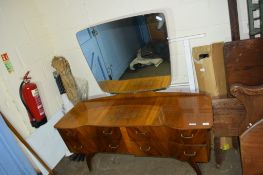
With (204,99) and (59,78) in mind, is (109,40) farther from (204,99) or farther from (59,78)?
(204,99)

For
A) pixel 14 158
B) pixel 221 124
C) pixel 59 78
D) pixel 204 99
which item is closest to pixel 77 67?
pixel 59 78

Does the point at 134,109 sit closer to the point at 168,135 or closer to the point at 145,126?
the point at 145,126

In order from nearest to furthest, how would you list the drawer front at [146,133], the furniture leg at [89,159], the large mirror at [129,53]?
the drawer front at [146,133] → the large mirror at [129,53] → the furniture leg at [89,159]

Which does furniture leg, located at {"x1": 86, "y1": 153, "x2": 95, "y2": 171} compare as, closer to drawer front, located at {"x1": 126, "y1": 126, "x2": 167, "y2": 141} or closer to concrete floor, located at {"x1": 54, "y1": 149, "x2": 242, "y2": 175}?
concrete floor, located at {"x1": 54, "y1": 149, "x2": 242, "y2": 175}

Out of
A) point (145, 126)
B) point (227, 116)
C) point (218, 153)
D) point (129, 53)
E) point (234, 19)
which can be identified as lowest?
point (218, 153)

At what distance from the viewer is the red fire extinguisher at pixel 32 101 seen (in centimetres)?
210

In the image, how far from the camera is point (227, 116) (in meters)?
1.87

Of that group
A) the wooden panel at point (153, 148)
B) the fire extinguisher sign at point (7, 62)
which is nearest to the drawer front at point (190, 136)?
the wooden panel at point (153, 148)

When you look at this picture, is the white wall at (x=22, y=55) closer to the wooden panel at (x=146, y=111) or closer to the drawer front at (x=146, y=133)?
the wooden panel at (x=146, y=111)

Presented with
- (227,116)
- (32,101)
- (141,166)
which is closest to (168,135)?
(227,116)

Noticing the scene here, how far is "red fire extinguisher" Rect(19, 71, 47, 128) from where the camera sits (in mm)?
2100

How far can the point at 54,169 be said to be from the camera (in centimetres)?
244

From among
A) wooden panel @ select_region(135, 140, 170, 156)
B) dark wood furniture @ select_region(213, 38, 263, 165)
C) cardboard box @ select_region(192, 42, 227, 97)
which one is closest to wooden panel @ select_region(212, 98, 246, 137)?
dark wood furniture @ select_region(213, 38, 263, 165)

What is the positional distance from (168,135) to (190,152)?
0.67ft
